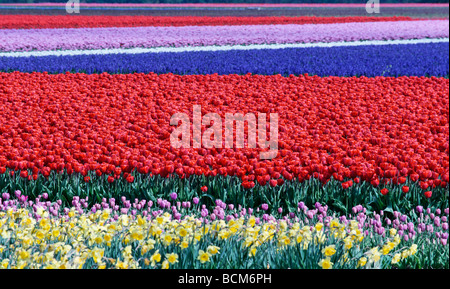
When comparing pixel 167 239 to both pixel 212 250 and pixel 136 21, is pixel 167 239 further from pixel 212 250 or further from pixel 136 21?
pixel 136 21

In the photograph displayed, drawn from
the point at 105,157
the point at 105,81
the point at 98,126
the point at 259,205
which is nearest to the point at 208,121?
the point at 98,126

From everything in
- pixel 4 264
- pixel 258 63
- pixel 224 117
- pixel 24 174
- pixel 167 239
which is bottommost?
pixel 4 264

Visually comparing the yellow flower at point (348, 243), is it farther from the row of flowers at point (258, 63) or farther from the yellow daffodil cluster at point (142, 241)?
the row of flowers at point (258, 63)

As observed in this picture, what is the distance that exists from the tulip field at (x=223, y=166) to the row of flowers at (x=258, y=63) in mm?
59

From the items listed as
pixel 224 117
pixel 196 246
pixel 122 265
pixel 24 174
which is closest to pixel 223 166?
pixel 24 174

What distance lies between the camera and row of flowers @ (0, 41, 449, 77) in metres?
10.5

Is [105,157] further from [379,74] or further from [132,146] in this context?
[379,74]

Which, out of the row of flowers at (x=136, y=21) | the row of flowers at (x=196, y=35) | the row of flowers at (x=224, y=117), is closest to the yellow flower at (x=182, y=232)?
the row of flowers at (x=224, y=117)

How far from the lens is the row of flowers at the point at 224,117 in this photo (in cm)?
492

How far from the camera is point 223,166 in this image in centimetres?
502

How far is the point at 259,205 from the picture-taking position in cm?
461

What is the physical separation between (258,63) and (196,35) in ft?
25.9

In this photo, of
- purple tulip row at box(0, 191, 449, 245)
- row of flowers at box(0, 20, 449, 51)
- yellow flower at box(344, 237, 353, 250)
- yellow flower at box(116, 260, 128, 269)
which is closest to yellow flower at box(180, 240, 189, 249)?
yellow flower at box(116, 260, 128, 269)

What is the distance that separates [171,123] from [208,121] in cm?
44
